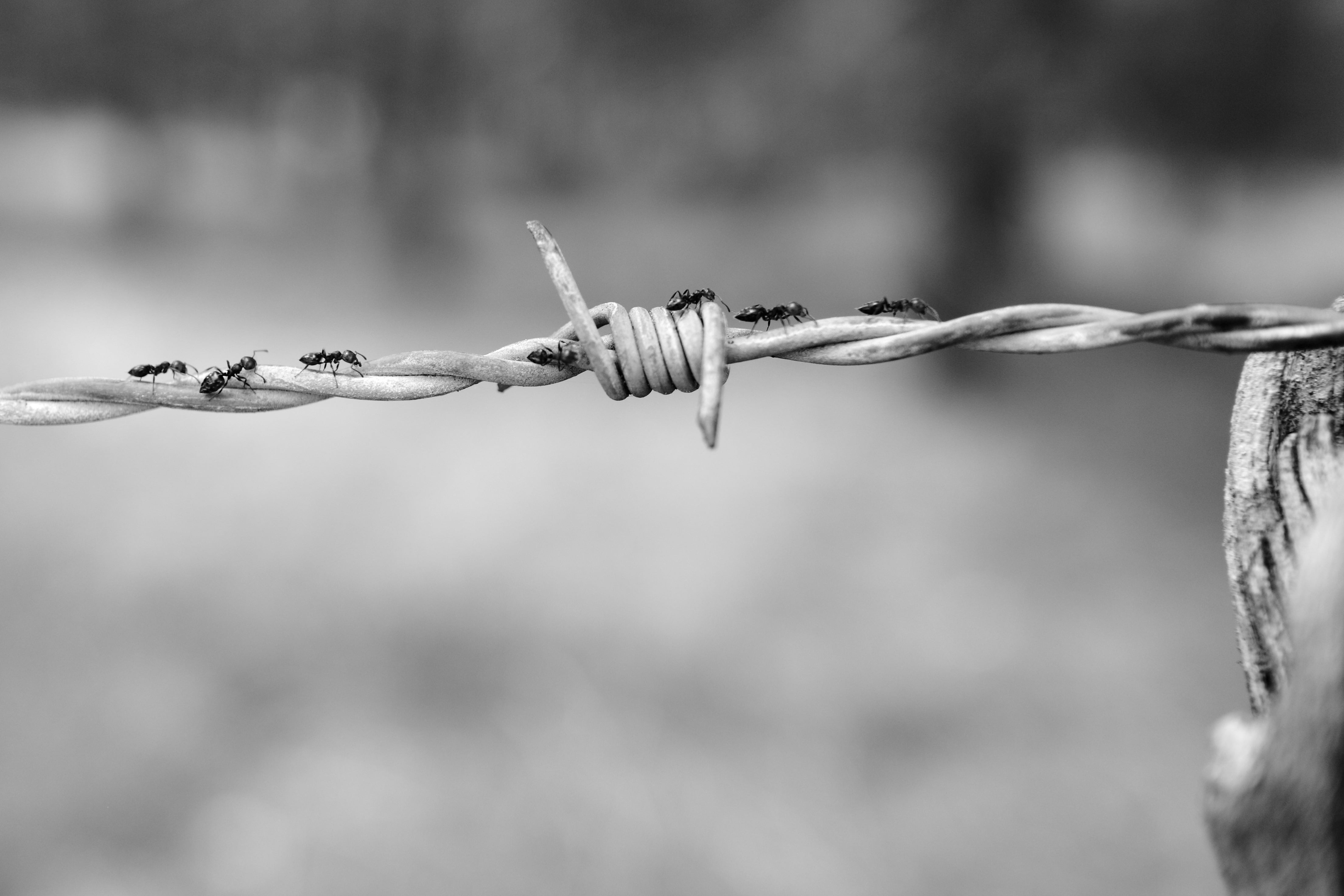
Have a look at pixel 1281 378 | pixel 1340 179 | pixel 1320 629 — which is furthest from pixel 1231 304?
pixel 1340 179

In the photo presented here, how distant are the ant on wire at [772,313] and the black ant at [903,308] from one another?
0.09 m

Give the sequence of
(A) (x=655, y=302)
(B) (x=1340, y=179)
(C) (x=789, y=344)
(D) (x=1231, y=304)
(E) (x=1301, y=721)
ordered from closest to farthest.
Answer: (E) (x=1301, y=721), (D) (x=1231, y=304), (C) (x=789, y=344), (B) (x=1340, y=179), (A) (x=655, y=302)

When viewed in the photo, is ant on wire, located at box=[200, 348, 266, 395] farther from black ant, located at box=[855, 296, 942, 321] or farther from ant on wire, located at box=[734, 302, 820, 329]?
black ant, located at box=[855, 296, 942, 321]

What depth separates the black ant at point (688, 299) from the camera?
3.53 ft

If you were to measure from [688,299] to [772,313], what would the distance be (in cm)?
13

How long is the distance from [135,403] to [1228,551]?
1.21 meters

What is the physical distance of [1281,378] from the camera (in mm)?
966

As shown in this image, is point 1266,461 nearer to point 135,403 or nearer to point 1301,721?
point 1301,721

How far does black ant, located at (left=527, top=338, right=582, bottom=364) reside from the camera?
40.8 inches

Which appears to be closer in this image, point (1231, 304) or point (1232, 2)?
point (1231, 304)

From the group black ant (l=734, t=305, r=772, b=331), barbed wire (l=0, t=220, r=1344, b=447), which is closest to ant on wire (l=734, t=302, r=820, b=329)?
black ant (l=734, t=305, r=772, b=331)

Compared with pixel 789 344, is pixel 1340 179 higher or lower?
higher

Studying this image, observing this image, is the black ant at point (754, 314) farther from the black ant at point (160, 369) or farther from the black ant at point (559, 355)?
the black ant at point (160, 369)

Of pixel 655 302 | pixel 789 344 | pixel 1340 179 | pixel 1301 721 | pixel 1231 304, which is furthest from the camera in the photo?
pixel 655 302
